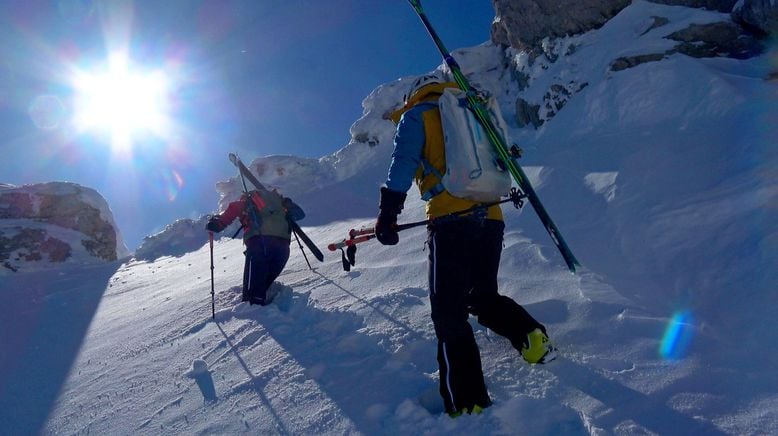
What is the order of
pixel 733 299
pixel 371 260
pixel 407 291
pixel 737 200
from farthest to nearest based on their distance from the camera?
pixel 371 260
pixel 407 291
pixel 737 200
pixel 733 299

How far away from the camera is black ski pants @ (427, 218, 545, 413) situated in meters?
2.52

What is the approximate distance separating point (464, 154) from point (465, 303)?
94 cm

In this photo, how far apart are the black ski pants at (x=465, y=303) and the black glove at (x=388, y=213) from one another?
10.5 inches

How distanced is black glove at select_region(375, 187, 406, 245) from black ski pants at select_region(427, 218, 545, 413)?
0.27 m

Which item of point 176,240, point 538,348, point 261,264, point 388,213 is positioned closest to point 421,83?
point 388,213

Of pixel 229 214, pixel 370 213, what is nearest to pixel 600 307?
pixel 229 214

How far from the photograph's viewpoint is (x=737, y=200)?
4441 mm

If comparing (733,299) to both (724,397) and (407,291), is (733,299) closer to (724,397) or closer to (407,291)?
(724,397)

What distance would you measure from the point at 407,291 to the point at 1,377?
4665mm

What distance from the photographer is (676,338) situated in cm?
284

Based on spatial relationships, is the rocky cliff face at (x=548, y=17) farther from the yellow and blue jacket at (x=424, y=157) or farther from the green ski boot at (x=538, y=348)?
the green ski boot at (x=538, y=348)

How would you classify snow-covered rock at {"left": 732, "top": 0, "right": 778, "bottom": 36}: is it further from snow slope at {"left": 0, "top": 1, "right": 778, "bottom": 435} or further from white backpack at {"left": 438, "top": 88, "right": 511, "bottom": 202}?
white backpack at {"left": 438, "top": 88, "right": 511, "bottom": 202}

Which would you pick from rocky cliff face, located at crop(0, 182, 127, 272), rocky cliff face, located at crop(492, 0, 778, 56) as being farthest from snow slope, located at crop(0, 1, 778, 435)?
rocky cliff face, located at crop(0, 182, 127, 272)

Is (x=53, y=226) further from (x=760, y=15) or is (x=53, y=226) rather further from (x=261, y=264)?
(x=760, y=15)
